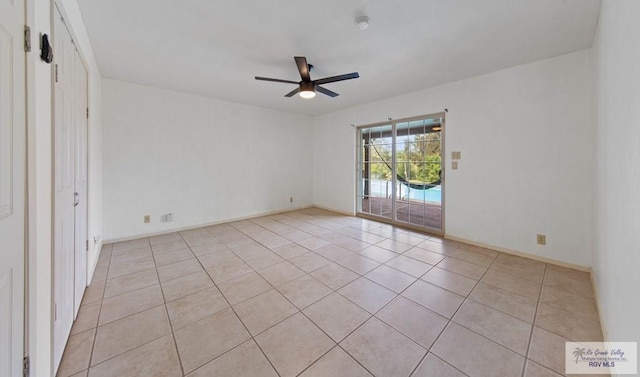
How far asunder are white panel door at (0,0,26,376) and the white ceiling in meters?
1.33

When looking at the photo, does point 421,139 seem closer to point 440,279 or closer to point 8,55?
point 440,279

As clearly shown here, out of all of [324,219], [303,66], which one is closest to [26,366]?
[303,66]

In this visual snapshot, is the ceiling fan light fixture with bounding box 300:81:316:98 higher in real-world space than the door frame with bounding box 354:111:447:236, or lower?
higher

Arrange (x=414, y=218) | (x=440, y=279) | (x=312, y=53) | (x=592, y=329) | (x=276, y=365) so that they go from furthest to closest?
(x=414, y=218), (x=312, y=53), (x=440, y=279), (x=592, y=329), (x=276, y=365)

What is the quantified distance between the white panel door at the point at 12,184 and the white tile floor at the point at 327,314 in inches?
27.6

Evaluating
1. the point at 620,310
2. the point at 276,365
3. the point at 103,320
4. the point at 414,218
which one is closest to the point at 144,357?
the point at 103,320

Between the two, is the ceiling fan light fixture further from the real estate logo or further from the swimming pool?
the real estate logo

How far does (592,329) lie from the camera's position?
67.6 inches

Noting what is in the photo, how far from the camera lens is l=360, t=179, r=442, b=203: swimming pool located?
4016 mm

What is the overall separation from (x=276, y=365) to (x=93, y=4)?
3.08 metres

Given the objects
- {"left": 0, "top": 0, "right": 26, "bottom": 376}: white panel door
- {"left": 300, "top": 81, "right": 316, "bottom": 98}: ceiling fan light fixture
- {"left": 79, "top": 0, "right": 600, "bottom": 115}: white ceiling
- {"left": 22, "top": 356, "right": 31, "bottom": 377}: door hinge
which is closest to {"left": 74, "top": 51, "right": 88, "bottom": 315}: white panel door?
{"left": 79, "top": 0, "right": 600, "bottom": 115}: white ceiling

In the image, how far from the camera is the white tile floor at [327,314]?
4.77 ft

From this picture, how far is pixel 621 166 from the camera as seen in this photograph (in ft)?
4.18

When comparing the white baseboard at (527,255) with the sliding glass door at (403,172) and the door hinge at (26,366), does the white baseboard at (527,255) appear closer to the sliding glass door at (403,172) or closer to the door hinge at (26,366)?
the sliding glass door at (403,172)
